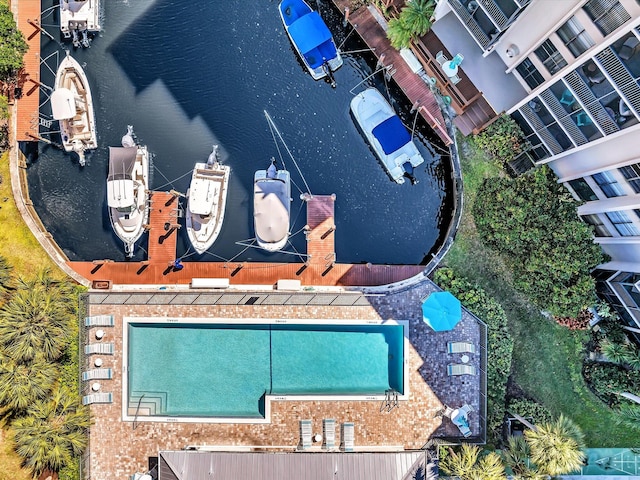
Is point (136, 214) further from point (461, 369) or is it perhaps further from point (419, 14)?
point (461, 369)

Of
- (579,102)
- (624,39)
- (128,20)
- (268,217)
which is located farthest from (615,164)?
(128,20)

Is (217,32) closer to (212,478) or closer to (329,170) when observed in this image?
(329,170)

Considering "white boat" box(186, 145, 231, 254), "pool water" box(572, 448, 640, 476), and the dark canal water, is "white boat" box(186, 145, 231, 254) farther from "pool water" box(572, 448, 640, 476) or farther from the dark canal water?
"pool water" box(572, 448, 640, 476)

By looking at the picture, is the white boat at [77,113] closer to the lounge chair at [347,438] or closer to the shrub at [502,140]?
the lounge chair at [347,438]

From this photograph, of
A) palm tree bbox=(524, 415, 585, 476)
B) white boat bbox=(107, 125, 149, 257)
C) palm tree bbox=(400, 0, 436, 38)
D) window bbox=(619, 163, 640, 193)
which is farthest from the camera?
white boat bbox=(107, 125, 149, 257)

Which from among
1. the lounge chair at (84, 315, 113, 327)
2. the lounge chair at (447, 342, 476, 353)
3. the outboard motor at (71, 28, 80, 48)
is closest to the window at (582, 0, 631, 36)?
the lounge chair at (447, 342, 476, 353)

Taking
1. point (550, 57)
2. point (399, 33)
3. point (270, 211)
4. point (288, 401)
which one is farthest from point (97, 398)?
point (550, 57)

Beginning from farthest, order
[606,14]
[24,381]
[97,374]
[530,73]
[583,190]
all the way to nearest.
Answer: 1. [97,374]
2. [24,381]
3. [583,190]
4. [530,73]
5. [606,14]
